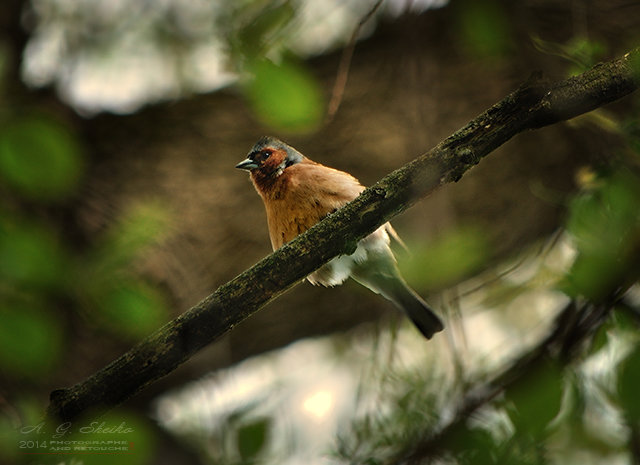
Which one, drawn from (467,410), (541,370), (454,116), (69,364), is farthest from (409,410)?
(69,364)

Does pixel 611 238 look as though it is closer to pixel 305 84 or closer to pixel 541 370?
pixel 541 370

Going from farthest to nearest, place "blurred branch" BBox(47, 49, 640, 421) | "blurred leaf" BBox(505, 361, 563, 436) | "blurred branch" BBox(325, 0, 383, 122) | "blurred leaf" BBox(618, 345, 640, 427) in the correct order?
"blurred branch" BBox(325, 0, 383, 122) → "blurred branch" BBox(47, 49, 640, 421) → "blurred leaf" BBox(505, 361, 563, 436) → "blurred leaf" BBox(618, 345, 640, 427)

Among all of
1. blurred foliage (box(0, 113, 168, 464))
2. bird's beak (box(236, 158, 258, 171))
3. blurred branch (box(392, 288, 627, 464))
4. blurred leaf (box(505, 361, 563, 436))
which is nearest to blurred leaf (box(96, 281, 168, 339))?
blurred foliage (box(0, 113, 168, 464))

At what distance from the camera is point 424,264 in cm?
241

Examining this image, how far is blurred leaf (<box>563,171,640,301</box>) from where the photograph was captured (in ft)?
5.98

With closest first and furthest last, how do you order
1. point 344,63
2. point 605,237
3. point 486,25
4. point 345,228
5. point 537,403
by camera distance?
point 537,403, point 605,237, point 486,25, point 345,228, point 344,63

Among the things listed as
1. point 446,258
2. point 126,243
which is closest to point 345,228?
point 446,258

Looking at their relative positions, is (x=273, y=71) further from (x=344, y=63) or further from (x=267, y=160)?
(x=267, y=160)

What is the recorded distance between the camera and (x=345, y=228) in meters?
2.56

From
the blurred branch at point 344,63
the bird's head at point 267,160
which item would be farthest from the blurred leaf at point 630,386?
the bird's head at point 267,160

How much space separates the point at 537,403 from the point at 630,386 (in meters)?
0.23

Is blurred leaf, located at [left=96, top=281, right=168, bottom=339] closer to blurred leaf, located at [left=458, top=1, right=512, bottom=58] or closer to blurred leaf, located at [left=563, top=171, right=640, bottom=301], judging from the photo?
blurred leaf, located at [left=563, top=171, right=640, bottom=301]

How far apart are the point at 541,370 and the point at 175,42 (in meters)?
2.77

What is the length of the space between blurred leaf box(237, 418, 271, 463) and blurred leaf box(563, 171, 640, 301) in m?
1.05
